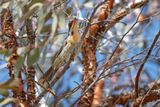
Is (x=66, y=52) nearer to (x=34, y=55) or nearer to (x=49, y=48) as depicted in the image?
(x=49, y=48)

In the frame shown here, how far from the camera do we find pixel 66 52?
1.54 metres

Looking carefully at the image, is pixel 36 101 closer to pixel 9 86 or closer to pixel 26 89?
pixel 26 89

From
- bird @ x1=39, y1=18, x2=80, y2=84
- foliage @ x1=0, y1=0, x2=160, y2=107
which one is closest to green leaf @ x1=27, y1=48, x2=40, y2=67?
foliage @ x1=0, y1=0, x2=160, y2=107

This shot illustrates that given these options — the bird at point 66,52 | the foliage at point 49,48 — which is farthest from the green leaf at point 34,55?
the bird at point 66,52

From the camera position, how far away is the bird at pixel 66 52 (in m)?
1.47

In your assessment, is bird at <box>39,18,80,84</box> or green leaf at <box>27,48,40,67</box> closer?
green leaf at <box>27,48,40,67</box>

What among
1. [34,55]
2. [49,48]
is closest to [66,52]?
[49,48]

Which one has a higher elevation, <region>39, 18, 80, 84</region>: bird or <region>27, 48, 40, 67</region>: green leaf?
<region>39, 18, 80, 84</region>: bird

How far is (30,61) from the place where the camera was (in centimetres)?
131

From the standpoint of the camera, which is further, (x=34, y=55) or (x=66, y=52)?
(x=66, y=52)

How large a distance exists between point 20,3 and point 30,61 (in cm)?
31

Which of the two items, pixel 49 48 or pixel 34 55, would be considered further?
pixel 49 48

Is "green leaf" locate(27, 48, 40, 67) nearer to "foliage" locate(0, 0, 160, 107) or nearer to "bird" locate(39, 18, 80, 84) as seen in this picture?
"foliage" locate(0, 0, 160, 107)

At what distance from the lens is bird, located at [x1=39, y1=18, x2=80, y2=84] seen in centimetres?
147
